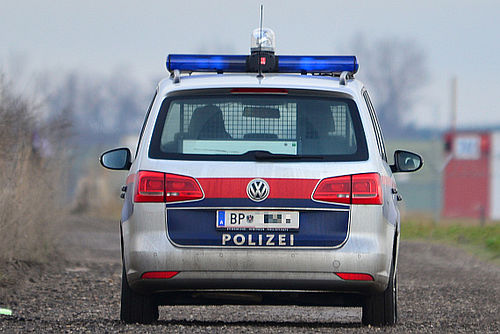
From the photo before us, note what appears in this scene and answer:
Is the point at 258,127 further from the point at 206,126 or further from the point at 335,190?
the point at 335,190

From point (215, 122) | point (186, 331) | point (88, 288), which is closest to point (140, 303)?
point (186, 331)

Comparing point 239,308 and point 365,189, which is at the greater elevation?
point 365,189

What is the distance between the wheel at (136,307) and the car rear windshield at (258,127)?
3.53 ft

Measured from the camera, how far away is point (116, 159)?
9117 millimetres

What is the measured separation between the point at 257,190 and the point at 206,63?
1.72 metres

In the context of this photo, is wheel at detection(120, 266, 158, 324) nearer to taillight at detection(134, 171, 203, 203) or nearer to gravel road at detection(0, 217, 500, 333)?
gravel road at detection(0, 217, 500, 333)

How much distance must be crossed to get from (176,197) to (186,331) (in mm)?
897

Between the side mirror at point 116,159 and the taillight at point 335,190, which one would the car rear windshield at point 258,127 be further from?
the side mirror at point 116,159

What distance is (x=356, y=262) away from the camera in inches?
318

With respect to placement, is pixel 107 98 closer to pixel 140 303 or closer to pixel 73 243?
pixel 73 243

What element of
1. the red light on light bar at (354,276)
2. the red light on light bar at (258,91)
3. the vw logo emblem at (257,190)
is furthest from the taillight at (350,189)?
the red light on light bar at (258,91)

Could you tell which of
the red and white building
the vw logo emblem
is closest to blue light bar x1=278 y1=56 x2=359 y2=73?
the vw logo emblem

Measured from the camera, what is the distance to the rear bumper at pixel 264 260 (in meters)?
8.06

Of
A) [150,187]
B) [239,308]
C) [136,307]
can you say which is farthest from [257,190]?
[239,308]
